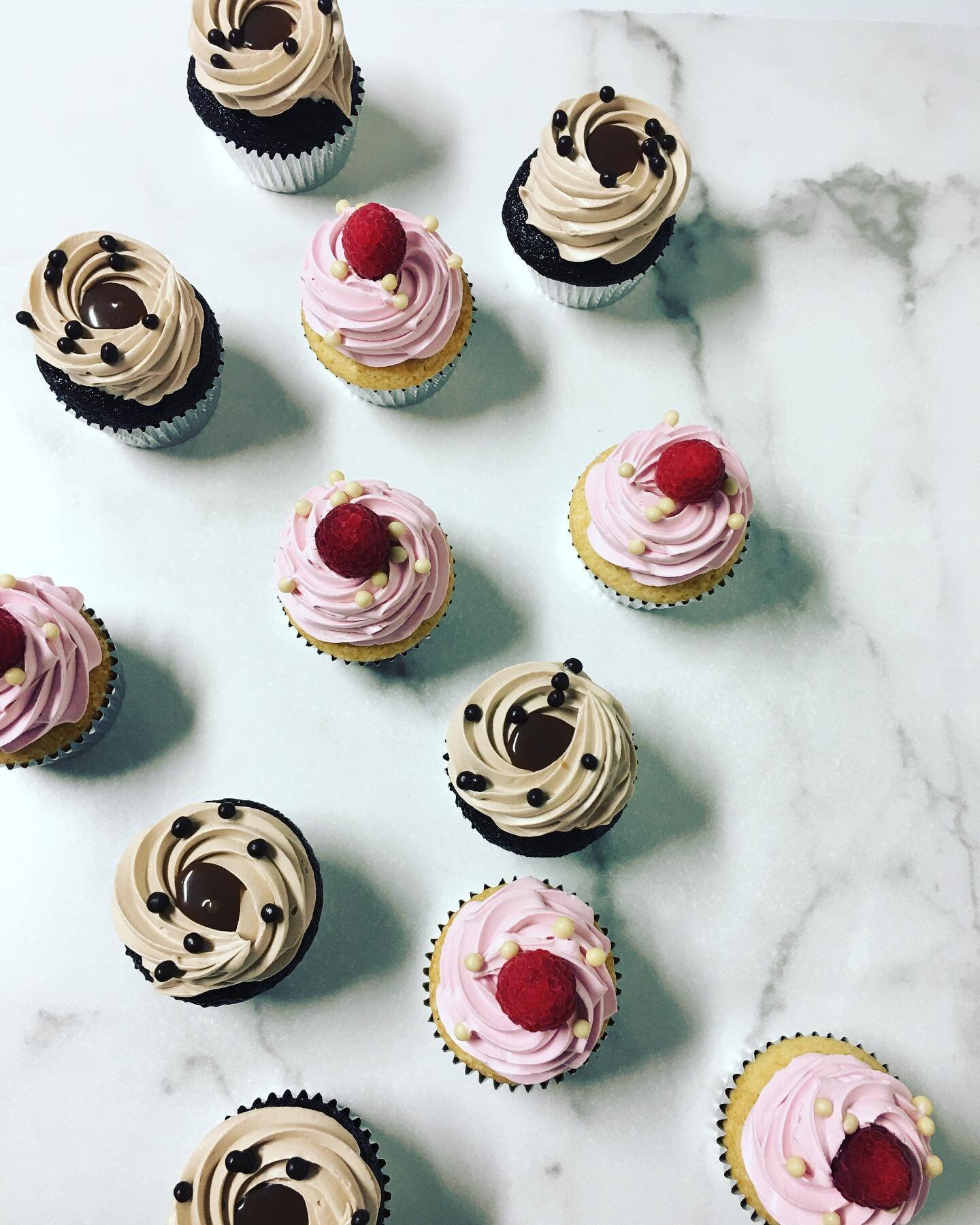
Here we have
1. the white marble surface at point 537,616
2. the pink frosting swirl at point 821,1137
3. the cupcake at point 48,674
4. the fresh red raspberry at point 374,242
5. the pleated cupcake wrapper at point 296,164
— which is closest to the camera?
the pink frosting swirl at point 821,1137

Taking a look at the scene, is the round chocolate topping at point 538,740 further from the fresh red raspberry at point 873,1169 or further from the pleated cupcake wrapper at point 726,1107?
the fresh red raspberry at point 873,1169

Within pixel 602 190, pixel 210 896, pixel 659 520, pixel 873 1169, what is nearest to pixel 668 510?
pixel 659 520

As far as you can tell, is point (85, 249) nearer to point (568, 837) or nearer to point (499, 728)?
point (499, 728)

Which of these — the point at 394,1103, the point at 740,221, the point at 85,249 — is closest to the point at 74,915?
the point at 394,1103

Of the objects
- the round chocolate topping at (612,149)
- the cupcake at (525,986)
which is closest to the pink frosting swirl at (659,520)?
the round chocolate topping at (612,149)

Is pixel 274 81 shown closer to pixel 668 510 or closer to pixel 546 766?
pixel 668 510

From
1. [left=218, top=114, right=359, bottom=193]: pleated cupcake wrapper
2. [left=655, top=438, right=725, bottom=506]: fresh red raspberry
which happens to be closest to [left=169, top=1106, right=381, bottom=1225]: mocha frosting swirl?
[left=655, top=438, right=725, bottom=506]: fresh red raspberry
